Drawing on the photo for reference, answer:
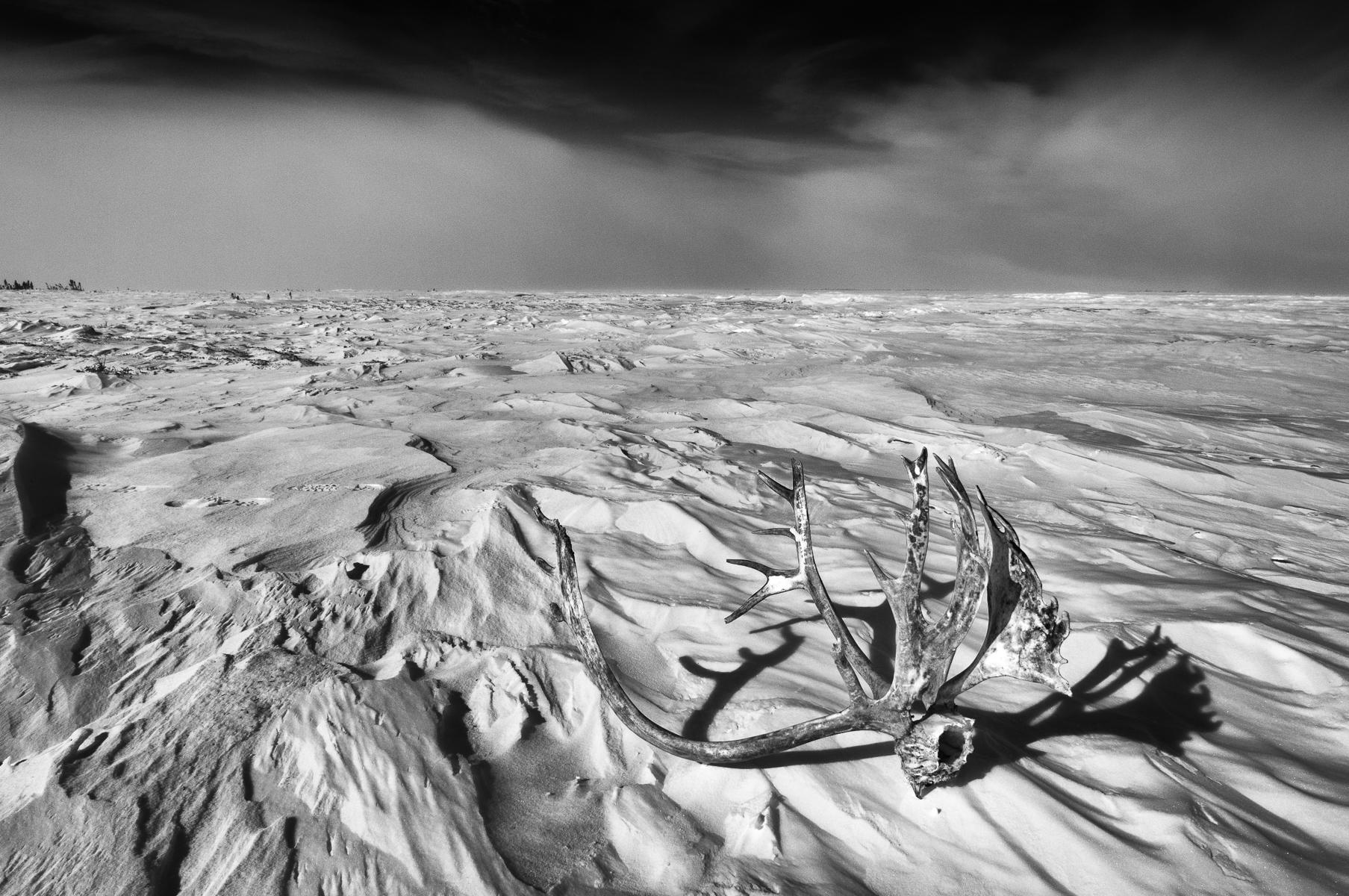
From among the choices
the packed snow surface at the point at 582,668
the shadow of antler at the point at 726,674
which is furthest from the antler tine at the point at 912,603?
the shadow of antler at the point at 726,674

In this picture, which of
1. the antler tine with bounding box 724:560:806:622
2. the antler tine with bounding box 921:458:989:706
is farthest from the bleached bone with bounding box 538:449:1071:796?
the antler tine with bounding box 724:560:806:622

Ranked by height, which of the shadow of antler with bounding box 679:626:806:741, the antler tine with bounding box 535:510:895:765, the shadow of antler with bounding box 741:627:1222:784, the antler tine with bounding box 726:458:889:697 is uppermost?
the antler tine with bounding box 726:458:889:697

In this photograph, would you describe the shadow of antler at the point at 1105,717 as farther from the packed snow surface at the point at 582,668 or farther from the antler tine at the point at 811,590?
the antler tine at the point at 811,590

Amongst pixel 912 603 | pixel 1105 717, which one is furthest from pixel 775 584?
pixel 1105 717

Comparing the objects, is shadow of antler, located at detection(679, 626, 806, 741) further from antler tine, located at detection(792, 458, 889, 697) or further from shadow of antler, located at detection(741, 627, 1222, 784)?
antler tine, located at detection(792, 458, 889, 697)

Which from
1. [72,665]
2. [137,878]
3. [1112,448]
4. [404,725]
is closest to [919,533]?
[404,725]

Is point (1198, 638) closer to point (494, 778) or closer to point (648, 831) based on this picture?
point (648, 831)
